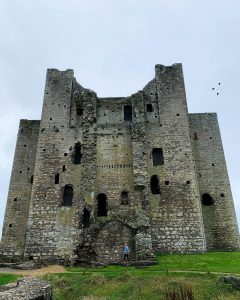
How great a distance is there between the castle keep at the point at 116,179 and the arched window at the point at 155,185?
78mm

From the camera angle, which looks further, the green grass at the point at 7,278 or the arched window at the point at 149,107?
the arched window at the point at 149,107

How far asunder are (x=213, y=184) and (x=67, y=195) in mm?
12264

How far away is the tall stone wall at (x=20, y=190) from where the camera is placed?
2812cm

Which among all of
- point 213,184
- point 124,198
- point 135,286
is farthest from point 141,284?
point 213,184

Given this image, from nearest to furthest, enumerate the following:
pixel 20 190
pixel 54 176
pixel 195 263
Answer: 1. pixel 195 263
2. pixel 54 176
3. pixel 20 190

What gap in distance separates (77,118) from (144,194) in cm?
919

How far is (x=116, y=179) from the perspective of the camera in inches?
1073

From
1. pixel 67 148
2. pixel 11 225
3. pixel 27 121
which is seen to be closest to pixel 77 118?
pixel 67 148

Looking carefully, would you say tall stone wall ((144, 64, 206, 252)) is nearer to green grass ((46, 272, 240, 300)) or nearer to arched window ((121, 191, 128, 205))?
arched window ((121, 191, 128, 205))

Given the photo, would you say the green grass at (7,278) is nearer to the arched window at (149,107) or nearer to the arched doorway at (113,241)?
the arched doorway at (113,241)

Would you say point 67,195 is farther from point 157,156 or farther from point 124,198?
point 157,156

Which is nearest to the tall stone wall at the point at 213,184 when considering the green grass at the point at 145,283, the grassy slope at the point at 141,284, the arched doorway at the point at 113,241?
the arched doorway at the point at 113,241

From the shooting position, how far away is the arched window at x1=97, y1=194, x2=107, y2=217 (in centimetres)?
2627

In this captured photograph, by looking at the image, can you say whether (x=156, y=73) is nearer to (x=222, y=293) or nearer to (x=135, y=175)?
(x=135, y=175)
